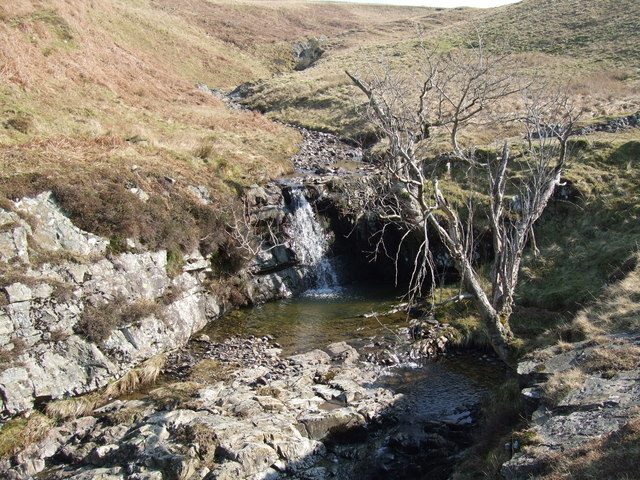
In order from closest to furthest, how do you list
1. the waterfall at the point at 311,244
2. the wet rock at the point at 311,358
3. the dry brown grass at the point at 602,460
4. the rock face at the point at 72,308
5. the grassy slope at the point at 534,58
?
1. the dry brown grass at the point at 602,460
2. the rock face at the point at 72,308
3. the wet rock at the point at 311,358
4. the waterfall at the point at 311,244
5. the grassy slope at the point at 534,58

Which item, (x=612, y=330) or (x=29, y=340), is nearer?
(x=612, y=330)

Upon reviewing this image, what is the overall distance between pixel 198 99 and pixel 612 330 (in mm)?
35197

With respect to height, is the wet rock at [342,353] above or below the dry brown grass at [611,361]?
below

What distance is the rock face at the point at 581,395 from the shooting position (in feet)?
19.4

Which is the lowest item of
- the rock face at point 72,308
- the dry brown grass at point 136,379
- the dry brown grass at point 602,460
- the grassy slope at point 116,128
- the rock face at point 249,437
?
the dry brown grass at point 136,379

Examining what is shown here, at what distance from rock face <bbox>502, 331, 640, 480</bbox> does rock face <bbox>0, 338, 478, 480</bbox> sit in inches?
92.8

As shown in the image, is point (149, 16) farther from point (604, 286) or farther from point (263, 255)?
point (604, 286)

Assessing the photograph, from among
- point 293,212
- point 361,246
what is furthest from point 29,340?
point 361,246

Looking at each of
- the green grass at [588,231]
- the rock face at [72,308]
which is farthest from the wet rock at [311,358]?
the green grass at [588,231]

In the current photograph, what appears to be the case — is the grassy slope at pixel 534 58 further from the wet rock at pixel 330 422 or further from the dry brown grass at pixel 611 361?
the wet rock at pixel 330 422

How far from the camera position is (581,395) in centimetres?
706

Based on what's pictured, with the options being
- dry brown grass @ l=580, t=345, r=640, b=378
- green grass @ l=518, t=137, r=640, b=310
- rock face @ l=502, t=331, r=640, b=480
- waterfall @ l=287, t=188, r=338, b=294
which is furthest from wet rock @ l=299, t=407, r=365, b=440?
waterfall @ l=287, t=188, r=338, b=294

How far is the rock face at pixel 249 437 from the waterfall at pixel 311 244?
30.0 ft

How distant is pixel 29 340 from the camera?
11.3m
